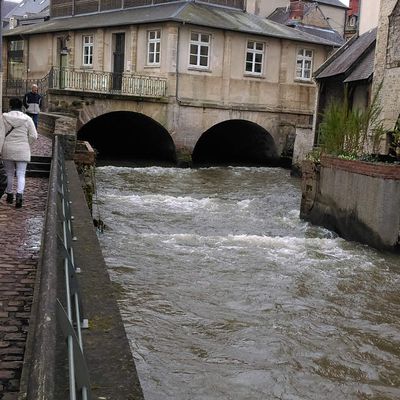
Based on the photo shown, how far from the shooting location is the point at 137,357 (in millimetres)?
6168

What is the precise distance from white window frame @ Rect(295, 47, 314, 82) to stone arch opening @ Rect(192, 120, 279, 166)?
3.67 metres

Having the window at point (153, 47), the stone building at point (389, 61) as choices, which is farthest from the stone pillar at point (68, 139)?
the window at point (153, 47)

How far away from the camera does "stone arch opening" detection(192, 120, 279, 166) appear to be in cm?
3118

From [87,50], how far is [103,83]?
5.73 m

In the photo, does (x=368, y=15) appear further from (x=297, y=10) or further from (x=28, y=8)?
(x=28, y=8)

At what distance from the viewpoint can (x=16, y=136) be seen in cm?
893

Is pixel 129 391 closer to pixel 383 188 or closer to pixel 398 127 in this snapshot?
pixel 383 188

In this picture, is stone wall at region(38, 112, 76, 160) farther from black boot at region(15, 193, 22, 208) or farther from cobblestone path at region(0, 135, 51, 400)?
black boot at region(15, 193, 22, 208)

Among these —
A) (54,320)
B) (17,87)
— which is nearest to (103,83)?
(17,87)

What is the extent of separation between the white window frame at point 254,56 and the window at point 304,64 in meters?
2.21

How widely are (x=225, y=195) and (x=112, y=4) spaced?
18.1 m

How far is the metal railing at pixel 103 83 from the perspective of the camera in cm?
2684

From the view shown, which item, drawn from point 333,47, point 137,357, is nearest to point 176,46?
point 333,47

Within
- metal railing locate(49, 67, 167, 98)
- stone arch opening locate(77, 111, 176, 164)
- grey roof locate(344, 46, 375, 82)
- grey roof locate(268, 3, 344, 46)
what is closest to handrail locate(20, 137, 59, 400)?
grey roof locate(344, 46, 375, 82)
